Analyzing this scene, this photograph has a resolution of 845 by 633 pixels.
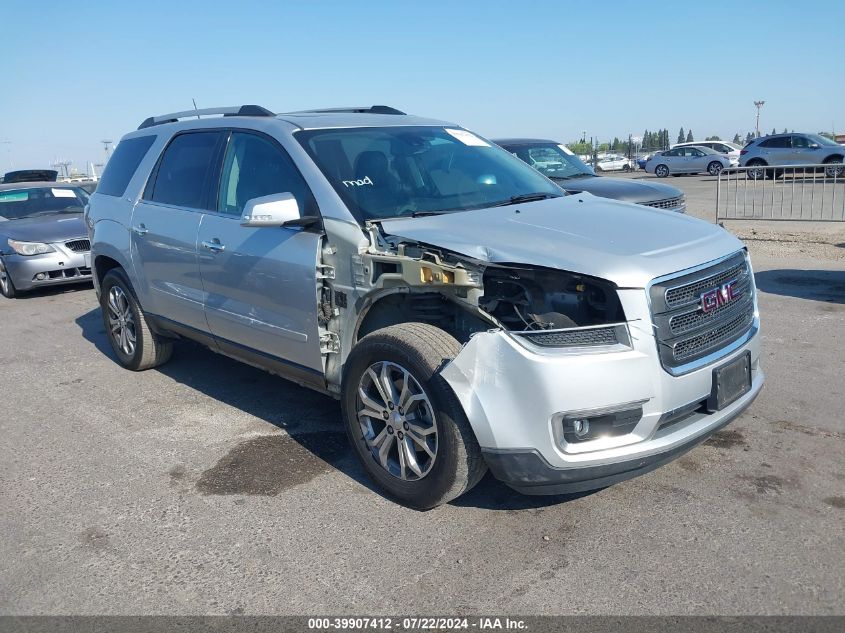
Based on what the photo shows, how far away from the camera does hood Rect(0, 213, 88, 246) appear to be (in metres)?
10.5

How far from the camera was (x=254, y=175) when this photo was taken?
4.71 meters

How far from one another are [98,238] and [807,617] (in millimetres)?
5697

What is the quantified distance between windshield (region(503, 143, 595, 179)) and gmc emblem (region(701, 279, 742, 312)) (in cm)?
708

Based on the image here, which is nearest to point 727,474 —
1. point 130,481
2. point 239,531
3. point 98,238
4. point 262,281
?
point 239,531

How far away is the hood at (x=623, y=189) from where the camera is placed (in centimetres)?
930

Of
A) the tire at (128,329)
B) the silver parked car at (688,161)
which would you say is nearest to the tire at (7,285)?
the tire at (128,329)

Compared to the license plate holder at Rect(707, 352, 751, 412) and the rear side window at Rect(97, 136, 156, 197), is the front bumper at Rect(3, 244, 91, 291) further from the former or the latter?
the license plate holder at Rect(707, 352, 751, 412)

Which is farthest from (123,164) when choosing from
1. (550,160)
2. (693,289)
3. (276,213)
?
(550,160)

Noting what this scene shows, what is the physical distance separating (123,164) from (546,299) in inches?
167

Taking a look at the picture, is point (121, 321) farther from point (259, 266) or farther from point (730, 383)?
point (730, 383)

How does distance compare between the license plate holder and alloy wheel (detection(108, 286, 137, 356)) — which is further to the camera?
alloy wheel (detection(108, 286, 137, 356))

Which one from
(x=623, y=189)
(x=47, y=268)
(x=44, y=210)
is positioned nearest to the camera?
(x=623, y=189)

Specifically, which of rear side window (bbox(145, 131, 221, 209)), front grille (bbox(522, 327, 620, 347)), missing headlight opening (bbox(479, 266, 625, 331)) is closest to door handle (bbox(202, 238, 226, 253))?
rear side window (bbox(145, 131, 221, 209))

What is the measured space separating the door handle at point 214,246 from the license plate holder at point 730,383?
297 centimetres
